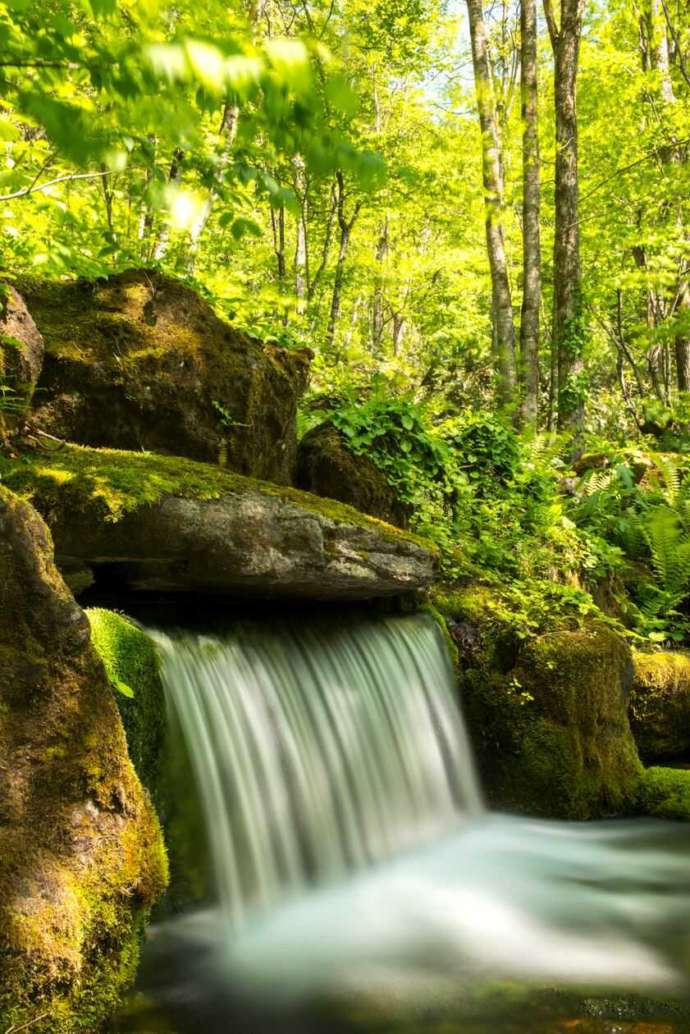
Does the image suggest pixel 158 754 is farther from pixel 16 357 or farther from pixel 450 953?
pixel 16 357

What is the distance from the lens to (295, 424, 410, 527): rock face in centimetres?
693

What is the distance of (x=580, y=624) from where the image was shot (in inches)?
260

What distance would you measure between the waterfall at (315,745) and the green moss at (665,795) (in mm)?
1379

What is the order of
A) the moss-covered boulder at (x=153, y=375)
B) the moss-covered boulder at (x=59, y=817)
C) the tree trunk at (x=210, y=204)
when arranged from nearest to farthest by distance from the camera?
the moss-covered boulder at (x=59, y=817) → the tree trunk at (x=210, y=204) → the moss-covered boulder at (x=153, y=375)

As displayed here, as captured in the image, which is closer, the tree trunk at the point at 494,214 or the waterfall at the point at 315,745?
the waterfall at the point at 315,745

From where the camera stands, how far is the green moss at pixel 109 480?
405 cm

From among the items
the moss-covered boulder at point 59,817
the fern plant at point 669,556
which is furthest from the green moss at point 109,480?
the fern plant at point 669,556

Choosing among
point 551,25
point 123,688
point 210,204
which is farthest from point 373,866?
point 551,25

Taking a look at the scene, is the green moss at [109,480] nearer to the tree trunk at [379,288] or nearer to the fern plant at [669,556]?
the fern plant at [669,556]

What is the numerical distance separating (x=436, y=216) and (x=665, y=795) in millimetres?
15757

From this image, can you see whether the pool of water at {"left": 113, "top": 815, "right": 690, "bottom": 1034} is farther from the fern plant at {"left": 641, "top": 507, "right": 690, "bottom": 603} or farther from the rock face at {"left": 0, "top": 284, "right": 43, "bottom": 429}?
the fern plant at {"left": 641, "top": 507, "right": 690, "bottom": 603}

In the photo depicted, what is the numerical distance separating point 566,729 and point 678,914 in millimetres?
1734

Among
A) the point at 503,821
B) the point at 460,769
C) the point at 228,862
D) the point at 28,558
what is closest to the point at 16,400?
the point at 28,558

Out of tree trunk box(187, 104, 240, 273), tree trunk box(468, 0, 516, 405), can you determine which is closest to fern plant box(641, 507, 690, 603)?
tree trunk box(468, 0, 516, 405)
